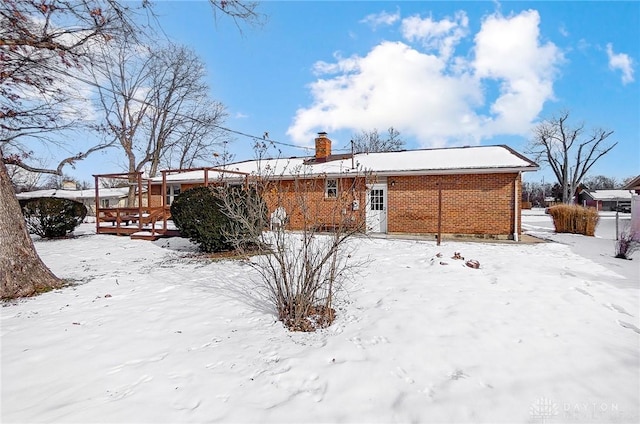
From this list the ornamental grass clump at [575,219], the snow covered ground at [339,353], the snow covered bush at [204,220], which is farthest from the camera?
the ornamental grass clump at [575,219]

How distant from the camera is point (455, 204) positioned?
480 inches

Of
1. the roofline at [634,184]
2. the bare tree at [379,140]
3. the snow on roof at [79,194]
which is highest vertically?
the bare tree at [379,140]

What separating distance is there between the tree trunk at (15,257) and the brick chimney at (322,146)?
12739mm

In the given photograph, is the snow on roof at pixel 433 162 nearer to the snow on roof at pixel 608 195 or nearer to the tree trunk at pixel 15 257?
the tree trunk at pixel 15 257

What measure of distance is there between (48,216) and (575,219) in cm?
2049

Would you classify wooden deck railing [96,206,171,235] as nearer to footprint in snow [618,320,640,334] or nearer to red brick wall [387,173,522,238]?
red brick wall [387,173,522,238]

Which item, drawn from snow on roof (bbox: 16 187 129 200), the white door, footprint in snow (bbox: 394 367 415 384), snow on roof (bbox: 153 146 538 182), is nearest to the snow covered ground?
footprint in snow (bbox: 394 367 415 384)

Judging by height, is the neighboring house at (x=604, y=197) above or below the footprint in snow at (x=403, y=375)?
above

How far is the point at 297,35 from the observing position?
948 centimetres

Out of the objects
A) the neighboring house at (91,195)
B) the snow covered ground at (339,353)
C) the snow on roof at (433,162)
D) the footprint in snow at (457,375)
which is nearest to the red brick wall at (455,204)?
the snow on roof at (433,162)

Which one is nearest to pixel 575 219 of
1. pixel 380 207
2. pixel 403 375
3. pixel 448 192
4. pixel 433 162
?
pixel 448 192

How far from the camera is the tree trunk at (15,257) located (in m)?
4.86

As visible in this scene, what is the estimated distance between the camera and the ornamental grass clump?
42.7 feet

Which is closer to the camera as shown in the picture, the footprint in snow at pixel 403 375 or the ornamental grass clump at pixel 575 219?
the footprint in snow at pixel 403 375
